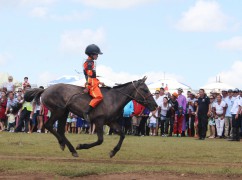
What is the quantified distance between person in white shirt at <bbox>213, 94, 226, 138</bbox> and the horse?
1001 centimetres

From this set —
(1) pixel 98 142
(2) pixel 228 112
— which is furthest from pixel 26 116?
(1) pixel 98 142

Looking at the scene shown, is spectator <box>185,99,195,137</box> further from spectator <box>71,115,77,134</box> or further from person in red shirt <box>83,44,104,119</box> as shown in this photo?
person in red shirt <box>83,44,104,119</box>

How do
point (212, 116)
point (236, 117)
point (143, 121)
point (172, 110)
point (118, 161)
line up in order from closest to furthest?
point (118, 161) → point (236, 117) → point (212, 116) → point (172, 110) → point (143, 121)

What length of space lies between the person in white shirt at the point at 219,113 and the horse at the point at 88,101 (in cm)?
1001

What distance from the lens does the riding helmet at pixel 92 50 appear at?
14.4 m

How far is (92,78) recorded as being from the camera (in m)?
14.3

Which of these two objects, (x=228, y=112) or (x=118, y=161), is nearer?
(x=118, y=161)

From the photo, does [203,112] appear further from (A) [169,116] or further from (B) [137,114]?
(B) [137,114]

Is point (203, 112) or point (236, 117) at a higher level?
point (203, 112)

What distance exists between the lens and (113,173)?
34.9 feet

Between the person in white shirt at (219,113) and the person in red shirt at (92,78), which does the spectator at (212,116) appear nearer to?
the person in white shirt at (219,113)

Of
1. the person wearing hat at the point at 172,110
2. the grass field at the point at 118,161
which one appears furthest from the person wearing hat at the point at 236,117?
the grass field at the point at 118,161

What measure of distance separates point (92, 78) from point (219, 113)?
1186 cm

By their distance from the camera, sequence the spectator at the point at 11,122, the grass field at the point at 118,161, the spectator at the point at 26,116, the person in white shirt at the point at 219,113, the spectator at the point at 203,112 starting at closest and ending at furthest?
the grass field at the point at 118,161
the spectator at the point at 203,112
the person in white shirt at the point at 219,113
the spectator at the point at 26,116
the spectator at the point at 11,122
